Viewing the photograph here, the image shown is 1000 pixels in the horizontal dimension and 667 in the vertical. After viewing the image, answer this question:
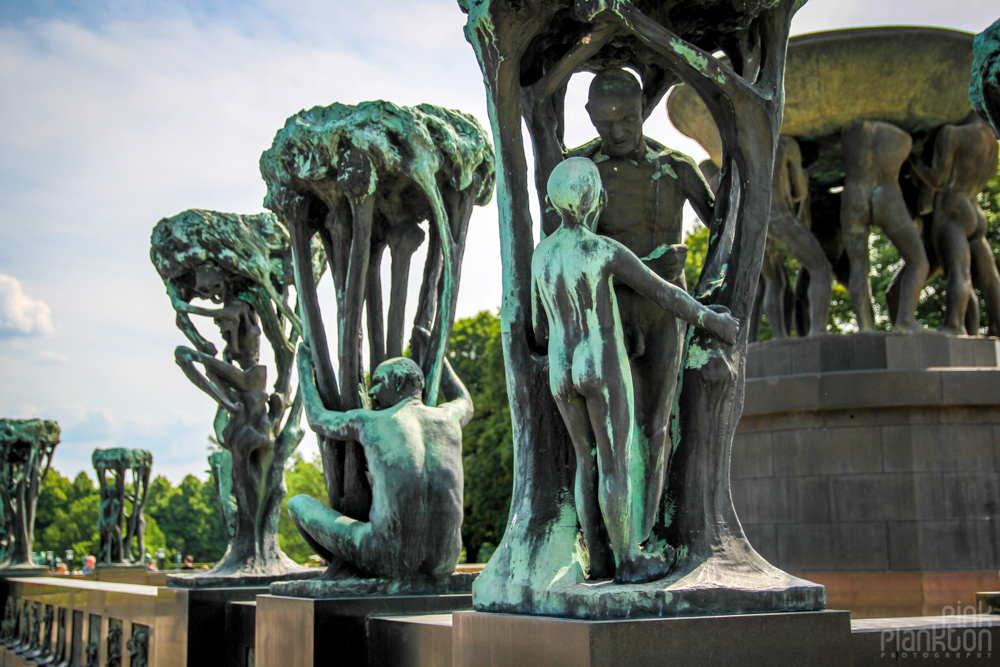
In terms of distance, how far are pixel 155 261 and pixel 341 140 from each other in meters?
3.78

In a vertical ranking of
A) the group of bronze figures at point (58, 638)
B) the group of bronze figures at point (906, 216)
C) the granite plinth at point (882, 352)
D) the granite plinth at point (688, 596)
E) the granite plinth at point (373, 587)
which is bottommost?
the group of bronze figures at point (58, 638)

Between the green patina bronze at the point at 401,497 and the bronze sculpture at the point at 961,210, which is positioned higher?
the bronze sculpture at the point at 961,210

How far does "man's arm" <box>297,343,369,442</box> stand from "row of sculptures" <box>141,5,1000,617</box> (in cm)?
2

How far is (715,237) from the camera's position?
16.3 ft

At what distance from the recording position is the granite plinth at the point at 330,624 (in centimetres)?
624

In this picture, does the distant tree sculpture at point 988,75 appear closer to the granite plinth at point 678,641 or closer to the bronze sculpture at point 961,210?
the granite plinth at point 678,641

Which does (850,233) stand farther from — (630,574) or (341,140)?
(630,574)

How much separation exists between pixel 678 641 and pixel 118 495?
75.0ft

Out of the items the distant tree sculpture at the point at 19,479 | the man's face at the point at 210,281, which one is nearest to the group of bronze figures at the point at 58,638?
the distant tree sculpture at the point at 19,479

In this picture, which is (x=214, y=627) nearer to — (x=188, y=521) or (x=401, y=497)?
(x=401, y=497)

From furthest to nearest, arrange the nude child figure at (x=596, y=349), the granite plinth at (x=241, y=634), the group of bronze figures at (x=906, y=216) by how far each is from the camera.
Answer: the group of bronze figures at (x=906, y=216) → the granite plinth at (x=241, y=634) → the nude child figure at (x=596, y=349)

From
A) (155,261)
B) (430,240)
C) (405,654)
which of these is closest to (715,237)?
(405,654)

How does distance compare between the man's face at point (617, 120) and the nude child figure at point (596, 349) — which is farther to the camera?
the man's face at point (617, 120)

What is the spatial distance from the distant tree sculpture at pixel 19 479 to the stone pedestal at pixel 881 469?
A: 1332 cm
